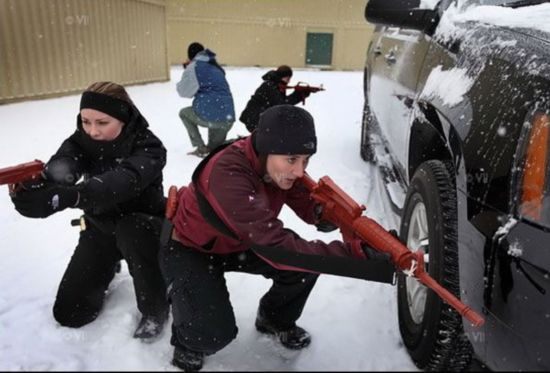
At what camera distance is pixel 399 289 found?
2.07 meters

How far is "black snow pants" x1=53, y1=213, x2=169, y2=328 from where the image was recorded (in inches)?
86.6

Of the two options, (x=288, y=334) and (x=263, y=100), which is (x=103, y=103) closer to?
(x=288, y=334)

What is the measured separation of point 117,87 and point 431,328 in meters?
1.68

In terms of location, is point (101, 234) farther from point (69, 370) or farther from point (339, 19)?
point (339, 19)

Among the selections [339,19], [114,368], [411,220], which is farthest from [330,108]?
[339,19]

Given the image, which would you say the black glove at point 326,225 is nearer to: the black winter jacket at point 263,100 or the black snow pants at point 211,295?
the black snow pants at point 211,295

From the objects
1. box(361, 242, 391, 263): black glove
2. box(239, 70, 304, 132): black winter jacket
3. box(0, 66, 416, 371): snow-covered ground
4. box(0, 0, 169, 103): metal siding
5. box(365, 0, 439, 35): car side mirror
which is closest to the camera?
box(0, 66, 416, 371): snow-covered ground

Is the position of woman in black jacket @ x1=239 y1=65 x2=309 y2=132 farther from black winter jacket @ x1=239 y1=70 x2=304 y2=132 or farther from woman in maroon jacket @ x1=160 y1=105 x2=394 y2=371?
woman in maroon jacket @ x1=160 y1=105 x2=394 y2=371

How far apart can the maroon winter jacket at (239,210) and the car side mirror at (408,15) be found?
1.09 meters

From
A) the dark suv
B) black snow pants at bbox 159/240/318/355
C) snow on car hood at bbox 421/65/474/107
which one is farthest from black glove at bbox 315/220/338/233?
snow on car hood at bbox 421/65/474/107

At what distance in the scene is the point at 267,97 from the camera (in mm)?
5270

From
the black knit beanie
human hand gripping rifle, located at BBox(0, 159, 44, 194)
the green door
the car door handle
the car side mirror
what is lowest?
the green door

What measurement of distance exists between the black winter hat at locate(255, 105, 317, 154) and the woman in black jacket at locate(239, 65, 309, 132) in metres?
3.44

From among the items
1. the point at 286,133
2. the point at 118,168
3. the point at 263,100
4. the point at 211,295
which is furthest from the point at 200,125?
the point at 286,133
